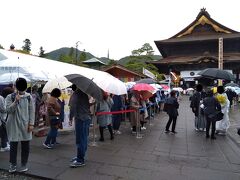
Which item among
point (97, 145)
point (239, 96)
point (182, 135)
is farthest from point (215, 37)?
point (97, 145)

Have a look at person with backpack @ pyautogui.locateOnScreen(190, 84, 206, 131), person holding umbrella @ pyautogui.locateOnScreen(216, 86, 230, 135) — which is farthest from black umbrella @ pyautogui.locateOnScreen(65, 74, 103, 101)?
person with backpack @ pyautogui.locateOnScreen(190, 84, 206, 131)

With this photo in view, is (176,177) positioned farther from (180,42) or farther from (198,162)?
(180,42)

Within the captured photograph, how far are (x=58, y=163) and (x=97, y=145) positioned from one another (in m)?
1.97

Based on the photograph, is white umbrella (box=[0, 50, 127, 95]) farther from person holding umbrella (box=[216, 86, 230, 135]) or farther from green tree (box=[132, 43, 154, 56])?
green tree (box=[132, 43, 154, 56])

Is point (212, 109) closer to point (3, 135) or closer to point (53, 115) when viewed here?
point (53, 115)

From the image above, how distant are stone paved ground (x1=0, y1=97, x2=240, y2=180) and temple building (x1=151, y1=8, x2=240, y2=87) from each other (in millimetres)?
26437

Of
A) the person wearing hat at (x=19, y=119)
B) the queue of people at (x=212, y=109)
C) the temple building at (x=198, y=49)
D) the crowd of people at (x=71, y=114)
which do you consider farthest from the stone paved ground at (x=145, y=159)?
the temple building at (x=198, y=49)

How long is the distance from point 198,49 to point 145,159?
34.8 metres

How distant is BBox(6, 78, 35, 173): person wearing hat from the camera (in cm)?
530

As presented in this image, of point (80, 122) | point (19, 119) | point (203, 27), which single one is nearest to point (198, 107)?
point (80, 122)

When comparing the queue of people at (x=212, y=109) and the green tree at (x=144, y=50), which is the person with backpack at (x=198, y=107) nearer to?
the queue of people at (x=212, y=109)

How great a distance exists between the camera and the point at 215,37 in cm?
Answer: 3706

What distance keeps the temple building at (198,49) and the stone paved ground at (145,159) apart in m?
26.4

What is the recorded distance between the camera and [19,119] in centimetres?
536
